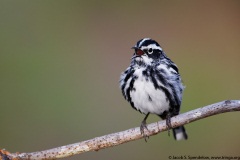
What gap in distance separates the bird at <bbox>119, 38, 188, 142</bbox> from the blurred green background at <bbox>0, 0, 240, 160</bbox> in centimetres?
259

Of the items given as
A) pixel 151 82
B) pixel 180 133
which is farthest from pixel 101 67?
pixel 151 82

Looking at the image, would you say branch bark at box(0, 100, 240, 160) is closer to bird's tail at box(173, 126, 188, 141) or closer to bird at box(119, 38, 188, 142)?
bird at box(119, 38, 188, 142)

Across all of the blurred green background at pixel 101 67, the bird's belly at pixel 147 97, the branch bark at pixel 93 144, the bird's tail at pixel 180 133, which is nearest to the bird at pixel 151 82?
the bird's belly at pixel 147 97

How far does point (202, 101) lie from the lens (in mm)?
9727

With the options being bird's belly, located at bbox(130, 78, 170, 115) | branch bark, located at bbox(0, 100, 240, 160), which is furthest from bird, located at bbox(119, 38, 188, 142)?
branch bark, located at bbox(0, 100, 240, 160)

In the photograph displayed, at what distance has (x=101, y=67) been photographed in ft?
34.1

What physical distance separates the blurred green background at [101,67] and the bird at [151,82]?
2593 millimetres

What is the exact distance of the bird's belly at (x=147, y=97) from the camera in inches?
241

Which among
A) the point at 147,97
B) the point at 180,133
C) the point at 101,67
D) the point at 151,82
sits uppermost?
the point at 101,67

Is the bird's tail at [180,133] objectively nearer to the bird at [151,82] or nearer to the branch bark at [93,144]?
the bird at [151,82]

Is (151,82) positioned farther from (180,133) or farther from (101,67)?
(101,67)

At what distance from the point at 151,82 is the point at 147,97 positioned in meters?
0.19

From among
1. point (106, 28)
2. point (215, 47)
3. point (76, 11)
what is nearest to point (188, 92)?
point (215, 47)

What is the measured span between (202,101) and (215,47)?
124cm
